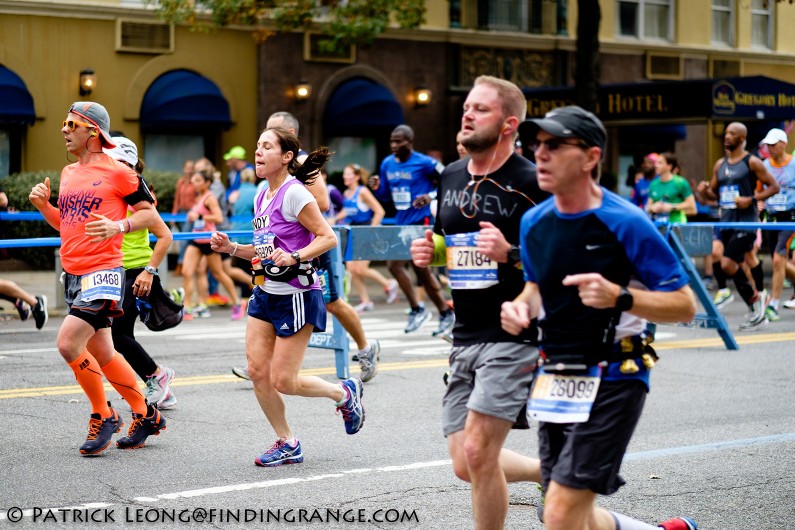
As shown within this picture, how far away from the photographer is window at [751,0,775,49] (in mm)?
35344

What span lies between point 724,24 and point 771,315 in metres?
→ 21.8

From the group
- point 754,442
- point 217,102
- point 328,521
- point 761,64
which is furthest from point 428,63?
point 328,521

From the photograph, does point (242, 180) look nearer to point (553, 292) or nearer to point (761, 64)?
point (553, 292)

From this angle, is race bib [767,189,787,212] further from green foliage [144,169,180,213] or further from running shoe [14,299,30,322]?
green foliage [144,169,180,213]

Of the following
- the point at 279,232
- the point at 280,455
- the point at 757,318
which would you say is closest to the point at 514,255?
the point at 279,232

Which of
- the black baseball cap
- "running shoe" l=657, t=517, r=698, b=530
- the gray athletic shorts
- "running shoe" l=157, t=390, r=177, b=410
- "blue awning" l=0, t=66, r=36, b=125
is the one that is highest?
"blue awning" l=0, t=66, r=36, b=125

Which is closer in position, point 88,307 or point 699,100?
point 88,307

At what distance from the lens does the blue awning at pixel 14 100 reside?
22.7 metres

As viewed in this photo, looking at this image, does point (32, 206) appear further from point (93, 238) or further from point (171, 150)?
point (93, 238)

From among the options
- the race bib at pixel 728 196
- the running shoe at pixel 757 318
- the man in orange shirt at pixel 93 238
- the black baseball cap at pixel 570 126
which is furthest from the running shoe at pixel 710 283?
the black baseball cap at pixel 570 126

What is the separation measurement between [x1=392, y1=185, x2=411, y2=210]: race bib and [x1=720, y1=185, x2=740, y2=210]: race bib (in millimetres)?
4055

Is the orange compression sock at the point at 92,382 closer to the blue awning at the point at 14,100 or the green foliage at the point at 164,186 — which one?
the green foliage at the point at 164,186

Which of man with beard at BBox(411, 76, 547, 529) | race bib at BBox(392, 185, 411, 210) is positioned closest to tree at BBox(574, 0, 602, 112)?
race bib at BBox(392, 185, 411, 210)

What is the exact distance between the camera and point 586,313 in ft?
14.2
